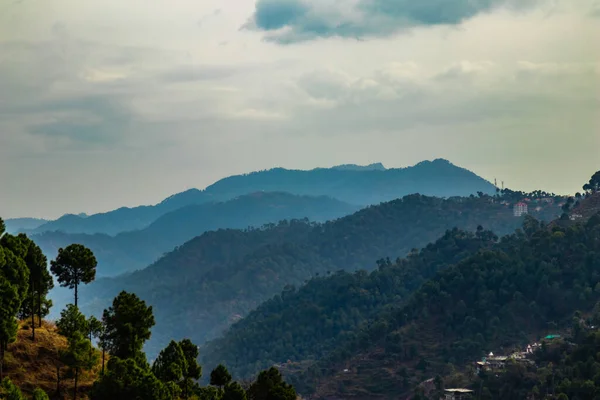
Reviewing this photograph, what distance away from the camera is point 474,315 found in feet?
595

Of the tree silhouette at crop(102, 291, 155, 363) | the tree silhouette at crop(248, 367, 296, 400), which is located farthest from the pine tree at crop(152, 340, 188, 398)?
the tree silhouette at crop(248, 367, 296, 400)

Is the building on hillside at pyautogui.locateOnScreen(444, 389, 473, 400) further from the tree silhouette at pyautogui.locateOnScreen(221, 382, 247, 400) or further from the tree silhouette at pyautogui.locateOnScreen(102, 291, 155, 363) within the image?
the tree silhouette at pyautogui.locateOnScreen(102, 291, 155, 363)

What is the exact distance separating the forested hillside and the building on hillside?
71.2 feet

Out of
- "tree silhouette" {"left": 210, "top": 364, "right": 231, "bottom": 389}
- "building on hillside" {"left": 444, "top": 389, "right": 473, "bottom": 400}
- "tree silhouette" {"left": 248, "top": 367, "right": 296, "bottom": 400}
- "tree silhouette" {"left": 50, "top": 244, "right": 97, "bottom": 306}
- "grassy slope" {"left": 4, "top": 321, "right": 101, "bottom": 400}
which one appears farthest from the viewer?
"building on hillside" {"left": 444, "top": 389, "right": 473, "bottom": 400}

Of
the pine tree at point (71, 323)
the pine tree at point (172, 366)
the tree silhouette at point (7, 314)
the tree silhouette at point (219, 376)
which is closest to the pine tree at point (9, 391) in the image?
the tree silhouette at point (7, 314)

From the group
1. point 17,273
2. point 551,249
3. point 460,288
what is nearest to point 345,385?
point 460,288

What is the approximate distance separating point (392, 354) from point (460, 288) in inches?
936

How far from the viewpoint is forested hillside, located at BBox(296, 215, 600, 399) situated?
172 meters

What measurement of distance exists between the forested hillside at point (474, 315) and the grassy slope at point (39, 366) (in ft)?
366

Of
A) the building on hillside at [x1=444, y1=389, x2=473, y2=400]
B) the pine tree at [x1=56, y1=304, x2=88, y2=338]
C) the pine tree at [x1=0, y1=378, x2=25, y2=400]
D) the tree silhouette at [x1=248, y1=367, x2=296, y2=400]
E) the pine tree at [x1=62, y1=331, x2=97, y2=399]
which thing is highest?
the pine tree at [x1=56, y1=304, x2=88, y2=338]

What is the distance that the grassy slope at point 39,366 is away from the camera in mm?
61594

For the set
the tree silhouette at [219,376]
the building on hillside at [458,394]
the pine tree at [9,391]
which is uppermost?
the pine tree at [9,391]

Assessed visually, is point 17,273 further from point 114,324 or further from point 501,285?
point 501,285

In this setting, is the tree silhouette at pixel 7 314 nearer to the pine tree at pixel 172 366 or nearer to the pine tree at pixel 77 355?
the pine tree at pixel 77 355
